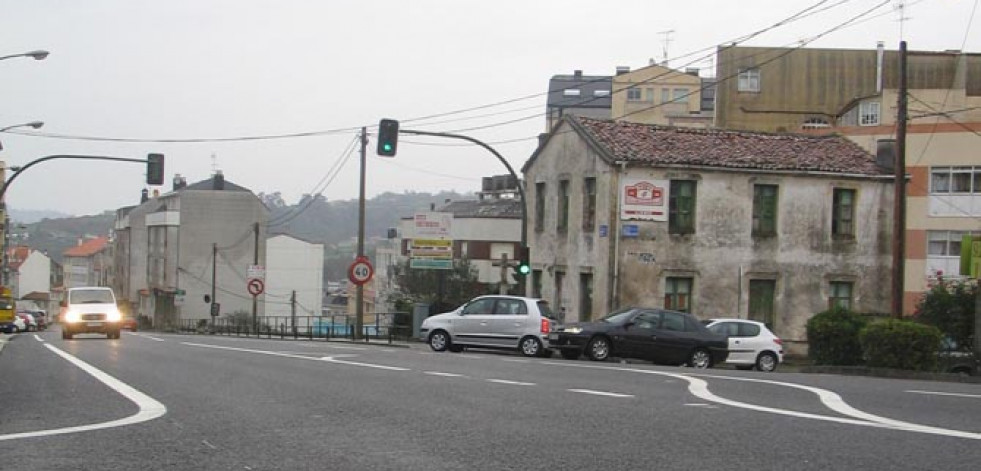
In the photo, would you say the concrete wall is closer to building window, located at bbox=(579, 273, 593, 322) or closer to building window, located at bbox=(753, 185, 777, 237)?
building window, located at bbox=(579, 273, 593, 322)

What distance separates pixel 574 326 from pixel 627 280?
10727 mm

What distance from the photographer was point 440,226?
41.6m

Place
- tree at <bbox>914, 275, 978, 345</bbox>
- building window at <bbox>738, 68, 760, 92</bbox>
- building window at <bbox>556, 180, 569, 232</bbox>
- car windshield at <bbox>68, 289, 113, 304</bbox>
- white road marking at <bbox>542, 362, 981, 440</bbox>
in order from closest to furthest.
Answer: white road marking at <bbox>542, 362, 981, 440</bbox> < tree at <bbox>914, 275, 978, 345</bbox> < car windshield at <bbox>68, 289, 113, 304</bbox> < building window at <bbox>556, 180, 569, 232</bbox> < building window at <bbox>738, 68, 760, 92</bbox>

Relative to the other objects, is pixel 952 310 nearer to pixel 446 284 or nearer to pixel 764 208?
pixel 764 208

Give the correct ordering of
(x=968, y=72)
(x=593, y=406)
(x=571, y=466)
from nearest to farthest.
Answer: (x=571, y=466), (x=593, y=406), (x=968, y=72)

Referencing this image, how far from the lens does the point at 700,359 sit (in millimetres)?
26203

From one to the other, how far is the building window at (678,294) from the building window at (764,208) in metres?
3.27

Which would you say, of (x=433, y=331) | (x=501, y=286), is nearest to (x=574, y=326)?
(x=433, y=331)

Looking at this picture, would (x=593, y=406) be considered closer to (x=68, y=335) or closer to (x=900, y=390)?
(x=900, y=390)

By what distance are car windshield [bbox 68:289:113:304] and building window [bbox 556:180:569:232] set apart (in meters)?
15.6

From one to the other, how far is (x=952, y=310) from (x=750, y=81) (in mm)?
42729

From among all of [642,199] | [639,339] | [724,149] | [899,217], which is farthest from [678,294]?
[639,339]

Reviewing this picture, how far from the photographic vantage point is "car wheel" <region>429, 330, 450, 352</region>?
28328 millimetres

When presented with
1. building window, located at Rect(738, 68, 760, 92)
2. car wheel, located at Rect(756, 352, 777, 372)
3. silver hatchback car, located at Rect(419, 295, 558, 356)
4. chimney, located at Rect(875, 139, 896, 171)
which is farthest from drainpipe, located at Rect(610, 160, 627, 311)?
building window, located at Rect(738, 68, 760, 92)
